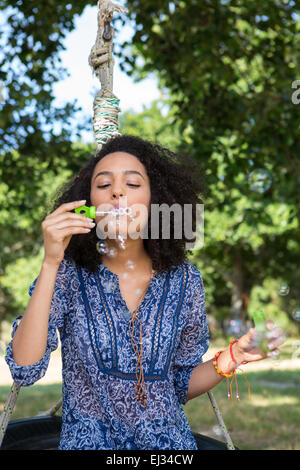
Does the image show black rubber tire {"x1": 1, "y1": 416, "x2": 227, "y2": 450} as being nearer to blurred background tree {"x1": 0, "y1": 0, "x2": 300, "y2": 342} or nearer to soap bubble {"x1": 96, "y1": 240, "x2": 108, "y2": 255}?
soap bubble {"x1": 96, "y1": 240, "x2": 108, "y2": 255}

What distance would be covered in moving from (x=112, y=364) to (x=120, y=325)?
0.14m

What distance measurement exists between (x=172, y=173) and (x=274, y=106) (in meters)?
2.66

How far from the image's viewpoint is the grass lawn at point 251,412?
4273 millimetres

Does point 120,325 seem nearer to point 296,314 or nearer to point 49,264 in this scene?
point 49,264

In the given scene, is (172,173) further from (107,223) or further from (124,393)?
(124,393)

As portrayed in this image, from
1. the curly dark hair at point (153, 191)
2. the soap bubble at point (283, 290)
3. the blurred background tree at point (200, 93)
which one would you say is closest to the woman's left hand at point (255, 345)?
the curly dark hair at point (153, 191)

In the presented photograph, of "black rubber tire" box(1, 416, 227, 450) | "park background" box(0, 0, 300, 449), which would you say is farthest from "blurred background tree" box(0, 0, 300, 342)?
"black rubber tire" box(1, 416, 227, 450)

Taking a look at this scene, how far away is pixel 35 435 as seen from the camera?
8.83ft

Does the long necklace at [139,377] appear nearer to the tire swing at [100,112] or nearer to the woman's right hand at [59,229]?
the woman's right hand at [59,229]

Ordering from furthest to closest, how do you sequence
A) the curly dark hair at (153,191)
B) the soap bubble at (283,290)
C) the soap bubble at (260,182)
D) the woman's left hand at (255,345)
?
the soap bubble at (260,182) < the soap bubble at (283,290) < the curly dark hair at (153,191) < the woman's left hand at (255,345)

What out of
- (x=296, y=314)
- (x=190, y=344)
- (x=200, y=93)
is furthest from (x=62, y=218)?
(x=200, y=93)

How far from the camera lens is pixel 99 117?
102 inches

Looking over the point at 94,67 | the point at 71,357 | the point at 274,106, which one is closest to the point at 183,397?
the point at 71,357

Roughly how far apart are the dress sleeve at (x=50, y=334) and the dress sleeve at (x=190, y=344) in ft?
1.63
